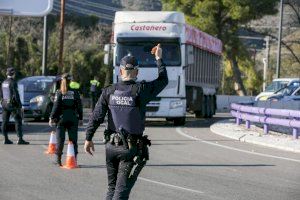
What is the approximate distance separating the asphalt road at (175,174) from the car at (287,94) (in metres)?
9.00

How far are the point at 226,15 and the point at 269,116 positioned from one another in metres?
31.9

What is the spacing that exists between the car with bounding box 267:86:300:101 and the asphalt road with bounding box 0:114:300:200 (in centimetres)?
A: 900

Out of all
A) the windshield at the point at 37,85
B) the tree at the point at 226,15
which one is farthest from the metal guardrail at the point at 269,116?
the tree at the point at 226,15

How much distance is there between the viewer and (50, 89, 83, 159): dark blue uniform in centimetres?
1377

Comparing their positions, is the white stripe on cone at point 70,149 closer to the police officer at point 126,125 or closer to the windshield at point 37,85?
the police officer at point 126,125

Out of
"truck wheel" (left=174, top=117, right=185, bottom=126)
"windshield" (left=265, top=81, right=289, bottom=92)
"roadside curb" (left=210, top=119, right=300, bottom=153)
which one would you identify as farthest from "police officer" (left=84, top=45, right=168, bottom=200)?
"windshield" (left=265, top=81, right=289, bottom=92)

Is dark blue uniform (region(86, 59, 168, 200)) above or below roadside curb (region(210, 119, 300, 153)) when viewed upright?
above

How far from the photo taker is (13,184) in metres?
11.4

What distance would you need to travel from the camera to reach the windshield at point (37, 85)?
1161 inches

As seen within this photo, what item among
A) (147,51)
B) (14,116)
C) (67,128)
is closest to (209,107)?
(147,51)

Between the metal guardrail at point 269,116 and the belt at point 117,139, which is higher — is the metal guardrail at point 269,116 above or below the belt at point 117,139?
below

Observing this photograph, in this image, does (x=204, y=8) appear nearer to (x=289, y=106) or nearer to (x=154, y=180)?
(x=289, y=106)

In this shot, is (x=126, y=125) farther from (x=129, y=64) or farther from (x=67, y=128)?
(x=67, y=128)

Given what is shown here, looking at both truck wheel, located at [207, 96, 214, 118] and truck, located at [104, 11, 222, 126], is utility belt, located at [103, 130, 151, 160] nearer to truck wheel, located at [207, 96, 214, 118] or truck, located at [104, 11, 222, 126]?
truck, located at [104, 11, 222, 126]
